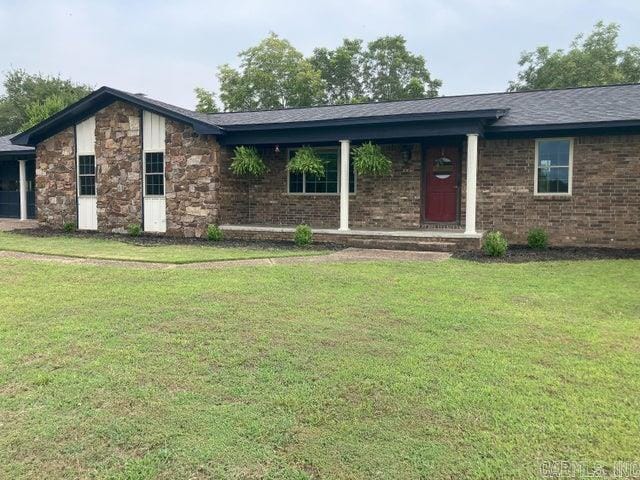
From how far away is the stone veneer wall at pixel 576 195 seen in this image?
1109 centimetres

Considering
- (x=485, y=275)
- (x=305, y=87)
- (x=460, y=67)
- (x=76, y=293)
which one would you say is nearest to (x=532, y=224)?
(x=485, y=275)

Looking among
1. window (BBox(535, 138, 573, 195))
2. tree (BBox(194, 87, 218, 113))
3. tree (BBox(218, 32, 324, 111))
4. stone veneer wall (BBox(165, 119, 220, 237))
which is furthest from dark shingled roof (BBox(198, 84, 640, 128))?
tree (BBox(194, 87, 218, 113))

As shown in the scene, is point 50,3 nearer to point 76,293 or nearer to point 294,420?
point 76,293

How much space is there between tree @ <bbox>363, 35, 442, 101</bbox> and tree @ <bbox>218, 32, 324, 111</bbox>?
6.13 m

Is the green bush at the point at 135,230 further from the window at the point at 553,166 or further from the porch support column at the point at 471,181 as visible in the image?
the window at the point at 553,166

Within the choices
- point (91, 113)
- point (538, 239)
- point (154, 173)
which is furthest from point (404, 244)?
point (91, 113)

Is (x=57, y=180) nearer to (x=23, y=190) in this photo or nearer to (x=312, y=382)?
(x=23, y=190)

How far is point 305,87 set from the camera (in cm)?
3675

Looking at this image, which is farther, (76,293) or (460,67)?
(460,67)

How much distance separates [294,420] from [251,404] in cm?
36

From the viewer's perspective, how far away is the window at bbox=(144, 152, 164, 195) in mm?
14008

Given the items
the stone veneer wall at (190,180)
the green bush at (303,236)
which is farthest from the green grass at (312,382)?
the stone veneer wall at (190,180)

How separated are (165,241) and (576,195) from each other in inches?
391

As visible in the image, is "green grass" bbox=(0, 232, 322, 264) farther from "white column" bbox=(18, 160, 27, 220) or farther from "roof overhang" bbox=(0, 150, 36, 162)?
"white column" bbox=(18, 160, 27, 220)
